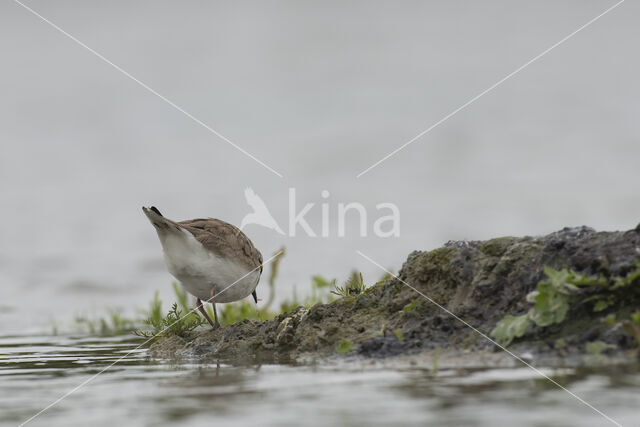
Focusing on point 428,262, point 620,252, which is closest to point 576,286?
point 620,252

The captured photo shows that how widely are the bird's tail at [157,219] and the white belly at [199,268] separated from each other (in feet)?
0.55

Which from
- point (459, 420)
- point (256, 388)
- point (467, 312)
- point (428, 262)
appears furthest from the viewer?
point (428, 262)

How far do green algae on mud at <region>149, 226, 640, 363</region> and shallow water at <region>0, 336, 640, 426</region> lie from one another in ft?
1.81

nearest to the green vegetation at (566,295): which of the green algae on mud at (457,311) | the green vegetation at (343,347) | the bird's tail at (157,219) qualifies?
the green algae on mud at (457,311)

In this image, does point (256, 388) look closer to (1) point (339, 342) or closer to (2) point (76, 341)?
(1) point (339, 342)

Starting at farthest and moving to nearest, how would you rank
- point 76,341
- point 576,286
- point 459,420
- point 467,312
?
point 76,341 < point 467,312 < point 576,286 < point 459,420

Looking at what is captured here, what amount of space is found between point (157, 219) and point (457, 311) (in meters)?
3.41

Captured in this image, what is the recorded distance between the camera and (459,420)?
3646 mm

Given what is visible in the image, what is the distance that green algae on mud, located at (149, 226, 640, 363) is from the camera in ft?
17.8

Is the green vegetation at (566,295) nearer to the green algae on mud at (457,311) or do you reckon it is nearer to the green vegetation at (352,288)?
the green algae on mud at (457,311)

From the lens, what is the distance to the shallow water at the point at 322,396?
12.5ft

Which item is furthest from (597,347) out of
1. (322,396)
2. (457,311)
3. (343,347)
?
(343,347)

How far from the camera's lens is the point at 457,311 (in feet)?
20.2

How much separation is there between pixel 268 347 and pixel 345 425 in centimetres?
341
